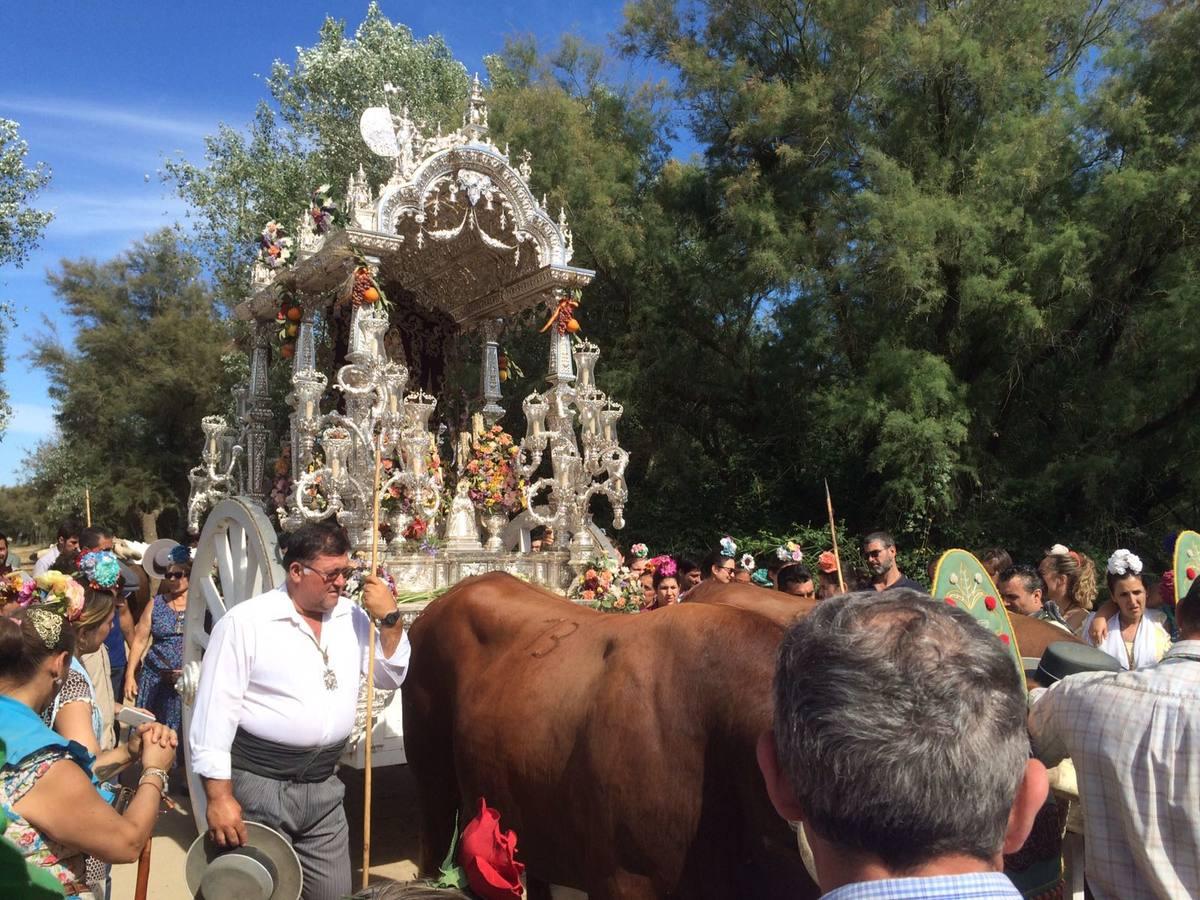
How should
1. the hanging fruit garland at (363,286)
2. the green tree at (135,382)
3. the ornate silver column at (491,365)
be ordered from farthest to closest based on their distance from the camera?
the green tree at (135,382) < the ornate silver column at (491,365) < the hanging fruit garland at (363,286)

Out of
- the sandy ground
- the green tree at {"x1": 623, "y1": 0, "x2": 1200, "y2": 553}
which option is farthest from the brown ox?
the green tree at {"x1": 623, "y1": 0, "x2": 1200, "y2": 553}

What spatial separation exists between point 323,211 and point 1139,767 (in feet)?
27.5

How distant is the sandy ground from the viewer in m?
5.07

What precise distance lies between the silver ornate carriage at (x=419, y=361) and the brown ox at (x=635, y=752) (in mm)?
3048

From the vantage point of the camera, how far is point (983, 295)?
13438 millimetres

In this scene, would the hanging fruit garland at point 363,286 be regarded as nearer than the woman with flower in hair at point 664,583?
No

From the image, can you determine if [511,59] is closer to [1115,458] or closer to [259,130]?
[259,130]

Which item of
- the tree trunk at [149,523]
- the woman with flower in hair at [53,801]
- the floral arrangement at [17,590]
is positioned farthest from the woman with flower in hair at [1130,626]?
the tree trunk at [149,523]

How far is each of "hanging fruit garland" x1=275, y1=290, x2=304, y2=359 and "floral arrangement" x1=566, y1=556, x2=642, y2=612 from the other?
393cm

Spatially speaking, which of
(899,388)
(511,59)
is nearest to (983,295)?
(899,388)

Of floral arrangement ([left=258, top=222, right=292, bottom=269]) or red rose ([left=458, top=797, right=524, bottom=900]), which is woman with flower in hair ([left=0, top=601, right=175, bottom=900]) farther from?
floral arrangement ([left=258, top=222, right=292, bottom=269])

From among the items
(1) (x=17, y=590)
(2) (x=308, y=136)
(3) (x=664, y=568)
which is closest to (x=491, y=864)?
(1) (x=17, y=590)

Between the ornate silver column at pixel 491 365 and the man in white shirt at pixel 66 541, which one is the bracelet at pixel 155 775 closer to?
the man in white shirt at pixel 66 541

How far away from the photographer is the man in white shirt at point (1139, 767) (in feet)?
6.67
